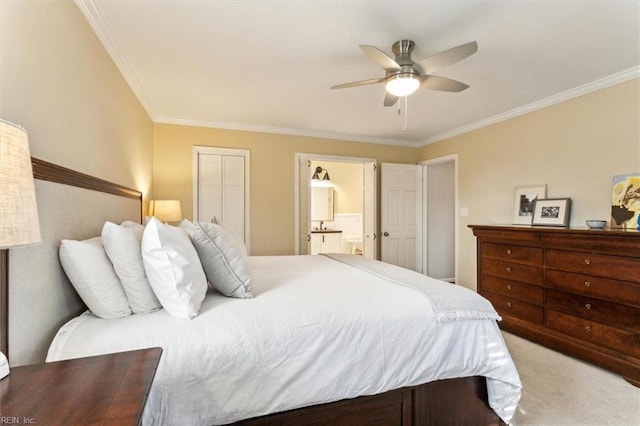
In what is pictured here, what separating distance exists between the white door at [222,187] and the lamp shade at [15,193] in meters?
3.37

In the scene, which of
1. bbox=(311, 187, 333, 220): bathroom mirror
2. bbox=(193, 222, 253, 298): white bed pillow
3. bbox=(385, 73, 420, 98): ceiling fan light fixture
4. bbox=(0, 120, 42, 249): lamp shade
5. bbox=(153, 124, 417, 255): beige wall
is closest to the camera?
bbox=(0, 120, 42, 249): lamp shade

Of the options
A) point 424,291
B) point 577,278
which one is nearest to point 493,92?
point 577,278

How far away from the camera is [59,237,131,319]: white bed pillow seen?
1.31m

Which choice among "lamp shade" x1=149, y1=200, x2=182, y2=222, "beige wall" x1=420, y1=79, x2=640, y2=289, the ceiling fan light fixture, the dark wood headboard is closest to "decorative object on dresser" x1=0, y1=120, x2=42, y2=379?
the dark wood headboard

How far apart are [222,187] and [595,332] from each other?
4212 millimetres

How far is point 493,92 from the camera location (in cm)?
306

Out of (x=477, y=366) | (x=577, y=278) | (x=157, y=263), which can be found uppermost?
(x=157, y=263)

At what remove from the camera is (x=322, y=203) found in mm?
6871

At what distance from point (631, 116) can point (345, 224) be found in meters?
4.97

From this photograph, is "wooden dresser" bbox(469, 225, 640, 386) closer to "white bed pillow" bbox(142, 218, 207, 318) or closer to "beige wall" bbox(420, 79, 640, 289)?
"beige wall" bbox(420, 79, 640, 289)

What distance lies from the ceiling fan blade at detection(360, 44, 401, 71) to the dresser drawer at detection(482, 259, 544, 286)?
233 centimetres

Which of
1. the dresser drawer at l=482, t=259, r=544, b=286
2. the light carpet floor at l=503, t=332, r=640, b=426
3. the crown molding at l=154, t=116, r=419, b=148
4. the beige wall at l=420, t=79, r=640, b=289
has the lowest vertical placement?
the light carpet floor at l=503, t=332, r=640, b=426

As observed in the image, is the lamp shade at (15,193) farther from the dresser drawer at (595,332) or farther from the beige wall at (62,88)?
the dresser drawer at (595,332)

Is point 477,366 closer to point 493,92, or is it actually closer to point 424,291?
point 424,291
